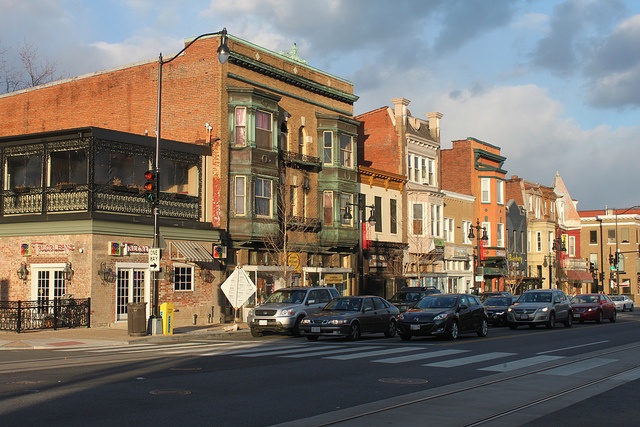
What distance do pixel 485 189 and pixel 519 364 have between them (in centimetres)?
5052

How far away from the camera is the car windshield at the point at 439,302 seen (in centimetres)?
2520

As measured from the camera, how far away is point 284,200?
134 ft

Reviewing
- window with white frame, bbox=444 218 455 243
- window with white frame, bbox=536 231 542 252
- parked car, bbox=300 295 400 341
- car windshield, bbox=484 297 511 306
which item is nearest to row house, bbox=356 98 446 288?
window with white frame, bbox=444 218 455 243

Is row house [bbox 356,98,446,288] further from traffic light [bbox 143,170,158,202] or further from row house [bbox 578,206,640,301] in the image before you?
row house [bbox 578,206,640,301]

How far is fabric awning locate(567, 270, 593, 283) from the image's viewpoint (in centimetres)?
8162

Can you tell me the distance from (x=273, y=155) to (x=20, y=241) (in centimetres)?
1299

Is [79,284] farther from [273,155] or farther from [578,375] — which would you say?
[578,375]

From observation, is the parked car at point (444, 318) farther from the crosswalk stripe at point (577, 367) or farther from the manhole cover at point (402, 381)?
the manhole cover at point (402, 381)

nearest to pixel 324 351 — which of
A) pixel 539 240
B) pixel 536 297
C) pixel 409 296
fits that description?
pixel 536 297

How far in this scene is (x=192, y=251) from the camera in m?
34.4

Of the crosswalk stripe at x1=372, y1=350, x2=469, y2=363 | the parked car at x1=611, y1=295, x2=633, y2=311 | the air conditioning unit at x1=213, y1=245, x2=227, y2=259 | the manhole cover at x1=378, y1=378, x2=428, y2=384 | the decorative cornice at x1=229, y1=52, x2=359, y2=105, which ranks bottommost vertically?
the parked car at x1=611, y1=295, x2=633, y2=311

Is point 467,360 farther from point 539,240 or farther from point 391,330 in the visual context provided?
point 539,240

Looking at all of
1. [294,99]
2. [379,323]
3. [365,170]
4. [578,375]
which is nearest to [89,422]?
[578,375]

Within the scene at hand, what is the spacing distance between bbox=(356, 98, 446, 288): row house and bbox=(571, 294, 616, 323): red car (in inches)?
600
